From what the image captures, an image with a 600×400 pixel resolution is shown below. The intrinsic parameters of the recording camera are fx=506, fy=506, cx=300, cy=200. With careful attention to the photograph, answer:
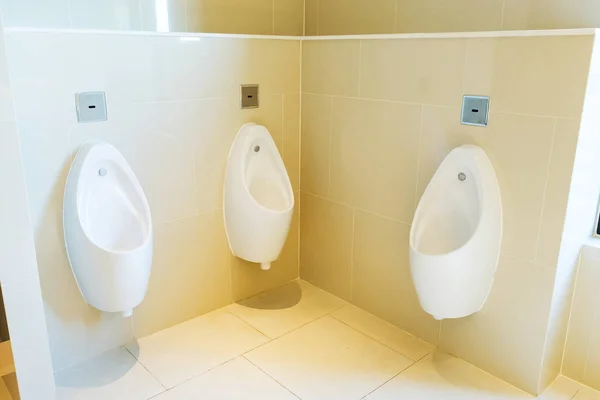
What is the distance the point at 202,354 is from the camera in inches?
77.9

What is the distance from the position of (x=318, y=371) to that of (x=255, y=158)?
0.93 m

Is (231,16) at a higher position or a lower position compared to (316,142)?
higher

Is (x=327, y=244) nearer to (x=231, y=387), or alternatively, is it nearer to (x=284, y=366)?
(x=284, y=366)

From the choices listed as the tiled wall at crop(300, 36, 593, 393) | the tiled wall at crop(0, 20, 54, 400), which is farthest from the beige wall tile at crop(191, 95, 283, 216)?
the tiled wall at crop(0, 20, 54, 400)

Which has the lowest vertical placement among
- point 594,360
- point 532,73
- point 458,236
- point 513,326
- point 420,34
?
point 594,360

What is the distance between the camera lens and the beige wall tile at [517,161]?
1.61m

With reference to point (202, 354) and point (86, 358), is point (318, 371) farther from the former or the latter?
point (86, 358)

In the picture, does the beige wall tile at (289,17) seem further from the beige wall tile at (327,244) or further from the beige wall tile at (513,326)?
the beige wall tile at (513,326)

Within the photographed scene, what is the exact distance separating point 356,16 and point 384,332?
1.44 meters

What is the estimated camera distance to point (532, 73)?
1.58 metres

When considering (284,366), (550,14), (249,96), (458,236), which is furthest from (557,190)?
(249,96)

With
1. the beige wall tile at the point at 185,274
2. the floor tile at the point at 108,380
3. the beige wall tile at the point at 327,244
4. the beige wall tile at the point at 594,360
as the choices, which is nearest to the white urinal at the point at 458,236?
the beige wall tile at the point at 594,360

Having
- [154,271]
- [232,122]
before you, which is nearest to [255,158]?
[232,122]

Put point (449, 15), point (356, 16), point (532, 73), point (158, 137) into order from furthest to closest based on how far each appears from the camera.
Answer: point (356, 16), point (449, 15), point (158, 137), point (532, 73)
